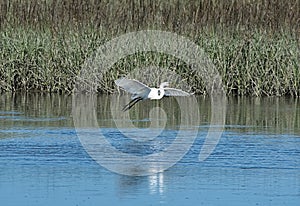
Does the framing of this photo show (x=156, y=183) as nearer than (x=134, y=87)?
Yes

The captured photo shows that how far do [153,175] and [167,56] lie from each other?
7108 mm

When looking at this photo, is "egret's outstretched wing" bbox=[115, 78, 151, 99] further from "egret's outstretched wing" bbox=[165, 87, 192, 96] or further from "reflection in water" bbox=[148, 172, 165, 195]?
"reflection in water" bbox=[148, 172, 165, 195]

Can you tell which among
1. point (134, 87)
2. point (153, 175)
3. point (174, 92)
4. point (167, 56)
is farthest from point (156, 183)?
point (167, 56)

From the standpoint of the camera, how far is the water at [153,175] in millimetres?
7961

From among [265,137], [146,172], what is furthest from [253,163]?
[265,137]

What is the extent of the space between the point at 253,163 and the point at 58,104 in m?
5.38

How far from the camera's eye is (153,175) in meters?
8.86

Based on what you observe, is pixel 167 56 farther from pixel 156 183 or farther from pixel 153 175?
pixel 156 183

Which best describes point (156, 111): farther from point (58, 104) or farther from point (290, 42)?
point (290, 42)

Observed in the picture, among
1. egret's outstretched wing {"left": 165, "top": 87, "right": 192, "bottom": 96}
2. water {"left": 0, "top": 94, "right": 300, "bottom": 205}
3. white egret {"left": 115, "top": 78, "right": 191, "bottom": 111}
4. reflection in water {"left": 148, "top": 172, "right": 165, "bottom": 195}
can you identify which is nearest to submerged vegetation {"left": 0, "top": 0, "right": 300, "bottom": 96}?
water {"left": 0, "top": 94, "right": 300, "bottom": 205}

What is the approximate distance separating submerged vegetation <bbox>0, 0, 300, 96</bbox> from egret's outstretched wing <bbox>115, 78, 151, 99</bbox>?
4892 millimetres

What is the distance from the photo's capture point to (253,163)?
9383 millimetres

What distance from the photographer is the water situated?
796cm

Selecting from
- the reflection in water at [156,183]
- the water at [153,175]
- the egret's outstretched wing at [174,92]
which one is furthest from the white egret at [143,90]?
the reflection in water at [156,183]
